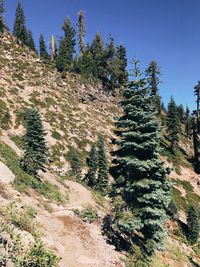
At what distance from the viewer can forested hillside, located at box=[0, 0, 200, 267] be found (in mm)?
16453

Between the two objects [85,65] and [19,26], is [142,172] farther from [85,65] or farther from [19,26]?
[19,26]

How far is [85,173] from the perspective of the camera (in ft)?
162

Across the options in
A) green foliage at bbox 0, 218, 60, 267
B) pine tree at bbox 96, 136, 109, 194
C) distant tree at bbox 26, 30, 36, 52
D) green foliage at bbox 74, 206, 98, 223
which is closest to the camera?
green foliage at bbox 0, 218, 60, 267

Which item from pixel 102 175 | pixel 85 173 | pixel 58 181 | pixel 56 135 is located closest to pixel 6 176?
pixel 58 181

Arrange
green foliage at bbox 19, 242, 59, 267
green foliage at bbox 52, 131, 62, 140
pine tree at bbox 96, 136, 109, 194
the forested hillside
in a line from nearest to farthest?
1. green foliage at bbox 19, 242, 59, 267
2. the forested hillside
3. pine tree at bbox 96, 136, 109, 194
4. green foliage at bbox 52, 131, 62, 140

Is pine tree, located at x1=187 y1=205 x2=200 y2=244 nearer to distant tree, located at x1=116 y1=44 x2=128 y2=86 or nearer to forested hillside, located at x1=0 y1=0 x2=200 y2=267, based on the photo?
forested hillside, located at x1=0 y1=0 x2=200 y2=267

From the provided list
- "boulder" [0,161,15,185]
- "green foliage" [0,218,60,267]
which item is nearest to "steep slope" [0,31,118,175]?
"boulder" [0,161,15,185]

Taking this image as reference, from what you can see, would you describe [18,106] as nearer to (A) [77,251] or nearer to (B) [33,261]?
(A) [77,251]

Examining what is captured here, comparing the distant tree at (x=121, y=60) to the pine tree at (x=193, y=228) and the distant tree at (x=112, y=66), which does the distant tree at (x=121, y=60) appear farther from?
the pine tree at (x=193, y=228)

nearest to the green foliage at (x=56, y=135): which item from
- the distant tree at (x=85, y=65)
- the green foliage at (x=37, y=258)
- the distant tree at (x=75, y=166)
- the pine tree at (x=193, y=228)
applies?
the distant tree at (x=75, y=166)

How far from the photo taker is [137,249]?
19.0 meters

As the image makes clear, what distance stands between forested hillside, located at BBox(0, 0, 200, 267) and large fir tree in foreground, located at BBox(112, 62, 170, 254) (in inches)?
2.7

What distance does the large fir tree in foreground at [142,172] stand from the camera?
1898cm

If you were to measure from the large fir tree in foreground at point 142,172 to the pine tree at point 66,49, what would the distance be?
66.2 metres
